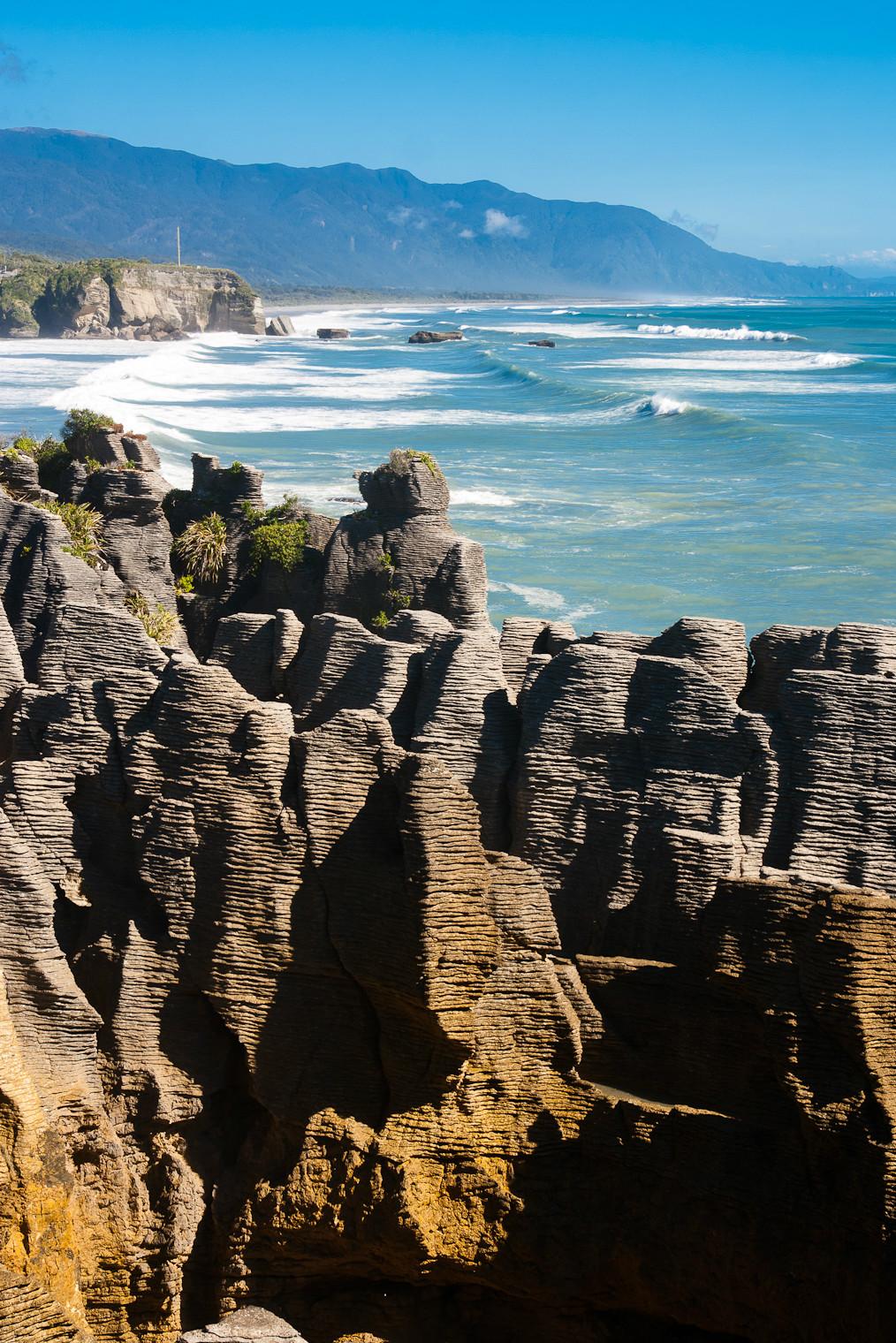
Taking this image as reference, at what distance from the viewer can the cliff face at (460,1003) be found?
911 centimetres

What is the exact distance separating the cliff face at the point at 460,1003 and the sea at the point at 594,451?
21.3 metres

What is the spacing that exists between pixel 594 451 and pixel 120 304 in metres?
117

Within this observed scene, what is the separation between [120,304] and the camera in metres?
169

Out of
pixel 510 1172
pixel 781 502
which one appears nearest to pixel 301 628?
pixel 510 1172

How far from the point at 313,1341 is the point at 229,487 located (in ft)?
42.1

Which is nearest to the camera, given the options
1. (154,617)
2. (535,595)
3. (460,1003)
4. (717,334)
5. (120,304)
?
(460,1003)

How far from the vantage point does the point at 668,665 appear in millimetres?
11438

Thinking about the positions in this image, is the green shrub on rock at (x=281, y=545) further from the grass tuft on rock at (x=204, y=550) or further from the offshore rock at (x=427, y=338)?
the offshore rock at (x=427, y=338)

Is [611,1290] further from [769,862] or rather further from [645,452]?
[645,452]

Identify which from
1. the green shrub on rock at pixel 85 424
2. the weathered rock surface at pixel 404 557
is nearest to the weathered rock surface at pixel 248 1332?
the weathered rock surface at pixel 404 557

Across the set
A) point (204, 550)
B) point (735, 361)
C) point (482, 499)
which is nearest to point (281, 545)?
point (204, 550)

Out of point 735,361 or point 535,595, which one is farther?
point 735,361

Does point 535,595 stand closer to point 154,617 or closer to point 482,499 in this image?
point 482,499

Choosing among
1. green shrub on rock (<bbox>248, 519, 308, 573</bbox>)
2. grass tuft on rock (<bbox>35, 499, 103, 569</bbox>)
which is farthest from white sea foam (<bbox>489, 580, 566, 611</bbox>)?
grass tuft on rock (<bbox>35, 499, 103, 569</bbox>)
